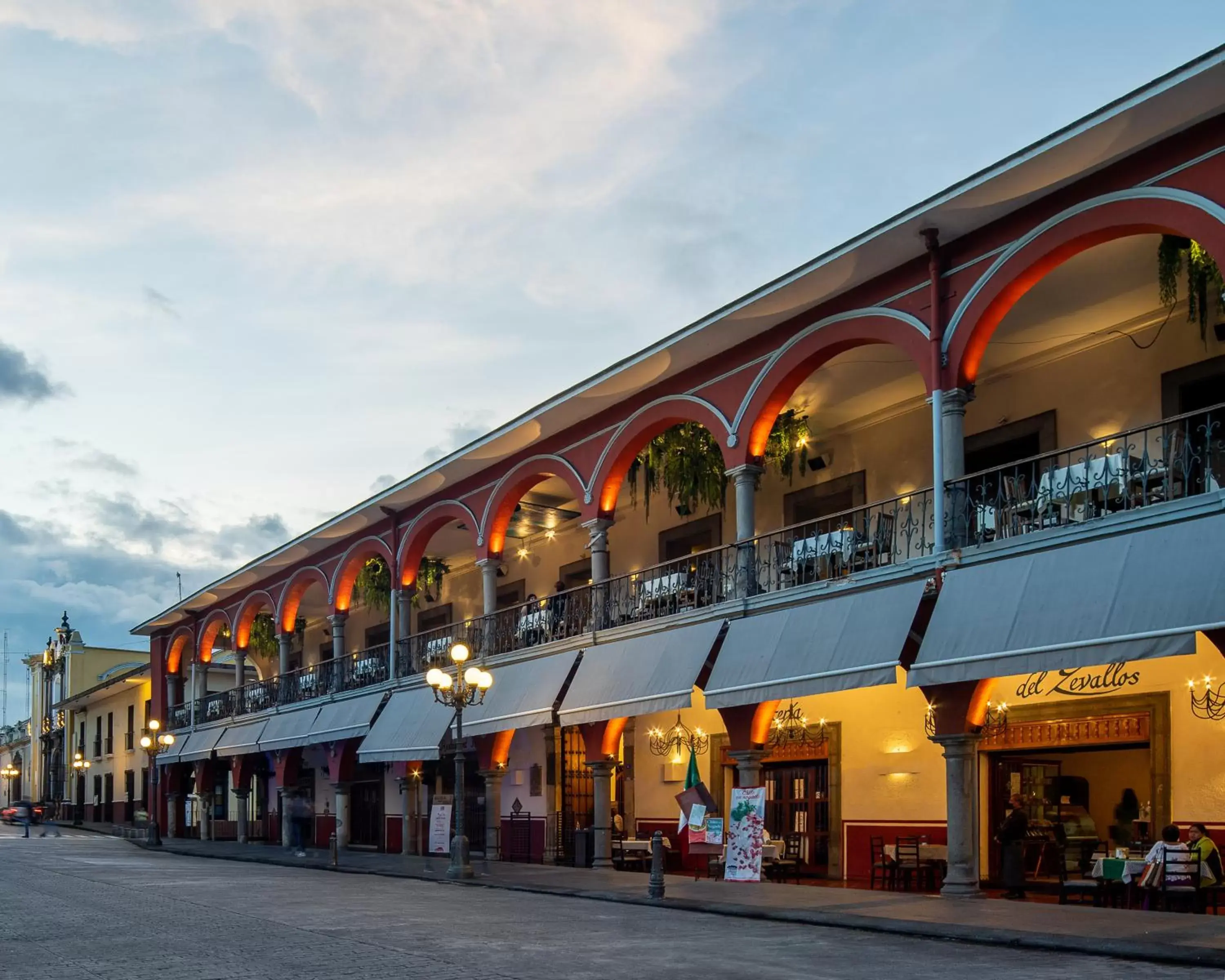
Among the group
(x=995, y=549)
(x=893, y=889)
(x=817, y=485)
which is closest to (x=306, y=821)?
(x=817, y=485)

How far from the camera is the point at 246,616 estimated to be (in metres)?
36.6

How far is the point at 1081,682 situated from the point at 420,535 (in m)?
15.1

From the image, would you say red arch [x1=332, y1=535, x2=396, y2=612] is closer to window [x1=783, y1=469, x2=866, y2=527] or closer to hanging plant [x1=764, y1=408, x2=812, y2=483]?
window [x1=783, y1=469, x2=866, y2=527]

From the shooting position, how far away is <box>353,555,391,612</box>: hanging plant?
98.1ft

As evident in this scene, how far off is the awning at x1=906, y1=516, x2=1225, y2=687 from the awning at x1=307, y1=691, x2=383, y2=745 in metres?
15.8

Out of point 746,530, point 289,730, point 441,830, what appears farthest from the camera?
point 289,730

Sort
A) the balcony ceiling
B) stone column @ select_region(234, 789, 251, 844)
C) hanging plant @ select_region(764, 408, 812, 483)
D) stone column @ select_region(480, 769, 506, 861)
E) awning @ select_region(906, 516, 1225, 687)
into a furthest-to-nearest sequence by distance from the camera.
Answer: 1. stone column @ select_region(234, 789, 251, 844)
2. stone column @ select_region(480, 769, 506, 861)
3. hanging plant @ select_region(764, 408, 812, 483)
4. the balcony ceiling
5. awning @ select_region(906, 516, 1225, 687)

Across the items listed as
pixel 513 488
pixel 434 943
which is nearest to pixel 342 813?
pixel 513 488

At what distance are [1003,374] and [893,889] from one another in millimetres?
6968

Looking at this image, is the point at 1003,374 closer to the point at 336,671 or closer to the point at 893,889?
the point at 893,889

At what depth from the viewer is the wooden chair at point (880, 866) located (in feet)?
55.8

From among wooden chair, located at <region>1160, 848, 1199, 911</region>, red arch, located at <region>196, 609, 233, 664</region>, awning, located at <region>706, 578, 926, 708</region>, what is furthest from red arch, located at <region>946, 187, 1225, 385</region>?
red arch, located at <region>196, 609, 233, 664</region>

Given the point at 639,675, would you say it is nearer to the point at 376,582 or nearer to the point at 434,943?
the point at 434,943

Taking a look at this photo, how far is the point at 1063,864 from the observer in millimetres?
16625
